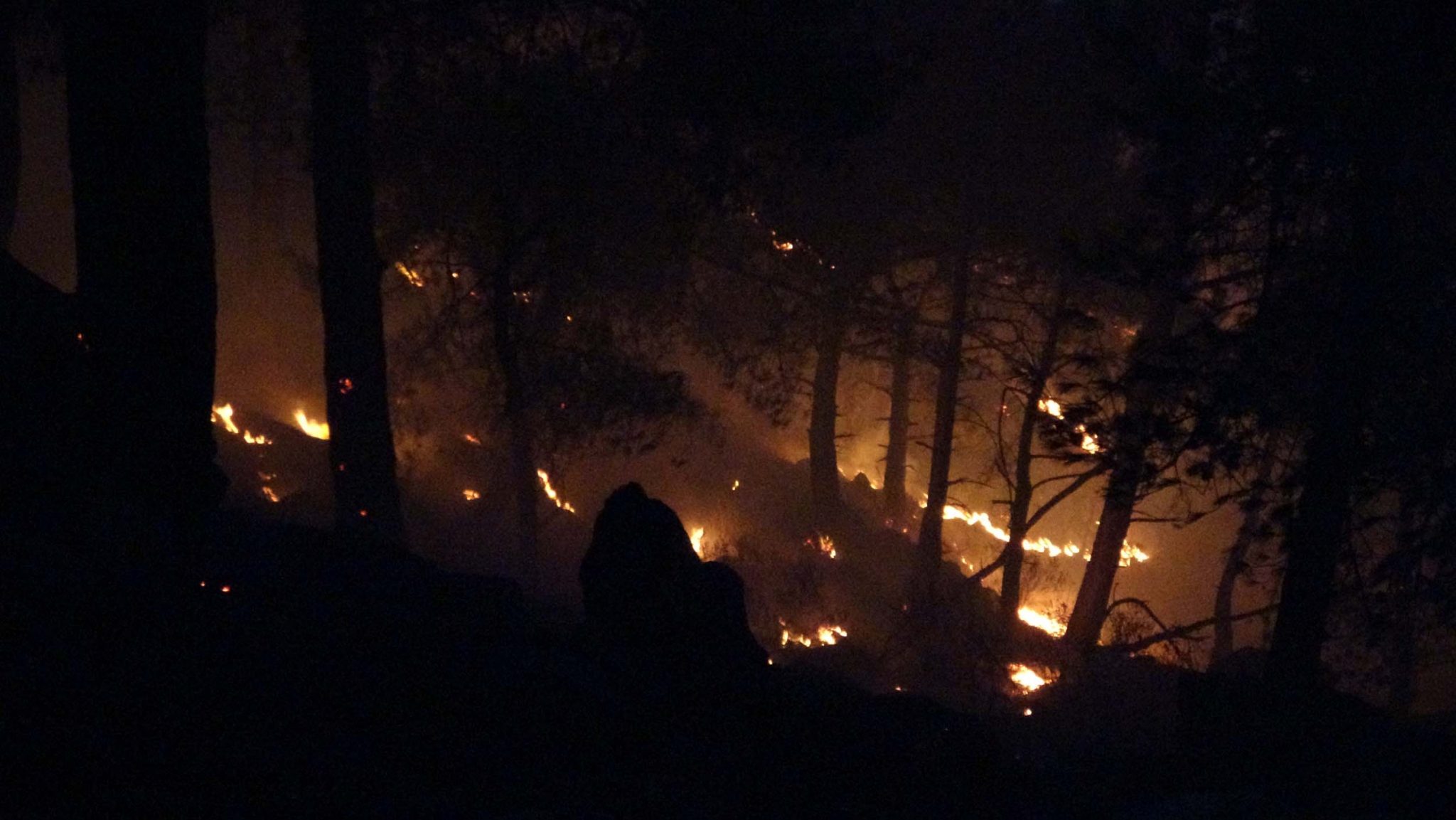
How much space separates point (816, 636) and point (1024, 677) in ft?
12.8

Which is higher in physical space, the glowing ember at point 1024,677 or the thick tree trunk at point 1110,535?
the thick tree trunk at point 1110,535

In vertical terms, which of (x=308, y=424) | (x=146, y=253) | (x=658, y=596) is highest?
(x=308, y=424)

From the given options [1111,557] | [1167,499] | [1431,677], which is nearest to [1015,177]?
[1111,557]

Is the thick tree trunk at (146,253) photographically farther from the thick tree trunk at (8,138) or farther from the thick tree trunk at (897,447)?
the thick tree trunk at (897,447)

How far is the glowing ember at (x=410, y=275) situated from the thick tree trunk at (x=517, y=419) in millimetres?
1156

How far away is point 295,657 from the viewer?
584cm

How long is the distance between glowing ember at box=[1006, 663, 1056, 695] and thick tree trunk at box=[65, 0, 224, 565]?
11.4 meters

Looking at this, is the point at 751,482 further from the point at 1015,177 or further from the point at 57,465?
the point at 57,465

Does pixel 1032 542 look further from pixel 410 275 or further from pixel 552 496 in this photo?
pixel 410 275

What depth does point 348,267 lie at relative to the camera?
11.0 meters

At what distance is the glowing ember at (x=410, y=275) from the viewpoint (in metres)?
15.5

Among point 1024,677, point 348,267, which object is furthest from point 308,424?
point 1024,677

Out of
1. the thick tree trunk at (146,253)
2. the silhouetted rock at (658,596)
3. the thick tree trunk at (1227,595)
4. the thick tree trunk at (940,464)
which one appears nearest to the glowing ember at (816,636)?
the thick tree trunk at (940,464)

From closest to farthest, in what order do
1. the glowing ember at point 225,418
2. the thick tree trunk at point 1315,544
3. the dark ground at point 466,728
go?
the dark ground at point 466,728, the thick tree trunk at point 1315,544, the glowing ember at point 225,418
